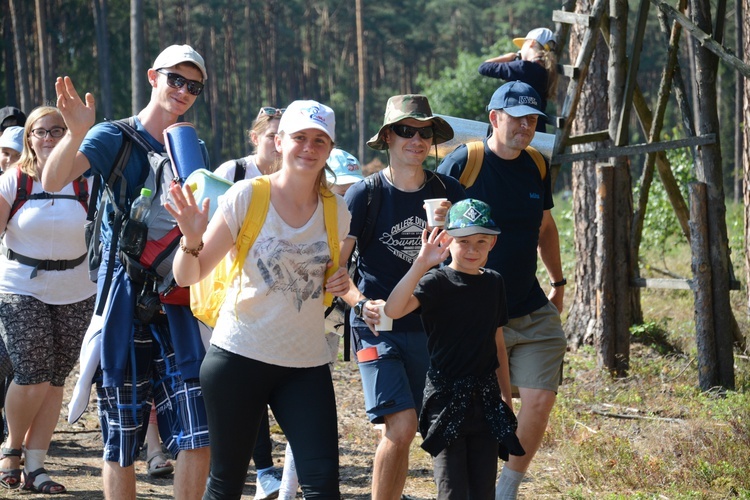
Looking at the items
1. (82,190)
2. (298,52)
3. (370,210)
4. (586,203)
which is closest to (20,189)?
(82,190)

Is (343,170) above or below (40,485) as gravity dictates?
above

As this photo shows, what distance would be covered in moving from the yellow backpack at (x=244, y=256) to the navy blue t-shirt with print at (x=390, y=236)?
1.95 ft

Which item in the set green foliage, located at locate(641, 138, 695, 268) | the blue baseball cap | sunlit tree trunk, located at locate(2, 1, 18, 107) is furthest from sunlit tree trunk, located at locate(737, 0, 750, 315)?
sunlit tree trunk, located at locate(2, 1, 18, 107)

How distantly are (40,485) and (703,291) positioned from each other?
511cm

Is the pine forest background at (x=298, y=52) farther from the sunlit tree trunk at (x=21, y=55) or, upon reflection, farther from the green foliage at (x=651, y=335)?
the green foliage at (x=651, y=335)

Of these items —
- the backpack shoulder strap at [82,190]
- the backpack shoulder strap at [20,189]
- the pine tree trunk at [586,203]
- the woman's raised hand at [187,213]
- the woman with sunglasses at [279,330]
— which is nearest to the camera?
the woman's raised hand at [187,213]

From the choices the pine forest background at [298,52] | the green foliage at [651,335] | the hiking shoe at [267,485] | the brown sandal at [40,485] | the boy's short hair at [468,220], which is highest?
the pine forest background at [298,52]

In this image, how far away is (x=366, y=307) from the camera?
13.8 feet

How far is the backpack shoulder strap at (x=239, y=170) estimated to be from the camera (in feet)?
16.6

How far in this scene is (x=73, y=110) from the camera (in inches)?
150

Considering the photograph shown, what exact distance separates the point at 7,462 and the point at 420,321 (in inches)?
112

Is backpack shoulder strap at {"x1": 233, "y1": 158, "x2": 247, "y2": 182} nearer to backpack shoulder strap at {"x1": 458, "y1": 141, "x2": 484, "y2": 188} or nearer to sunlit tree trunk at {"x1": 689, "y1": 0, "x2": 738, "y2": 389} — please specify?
backpack shoulder strap at {"x1": 458, "y1": 141, "x2": 484, "y2": 188}

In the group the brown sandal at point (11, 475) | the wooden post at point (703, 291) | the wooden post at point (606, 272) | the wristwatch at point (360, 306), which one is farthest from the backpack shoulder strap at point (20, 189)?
the wooden post at point (703, 291)

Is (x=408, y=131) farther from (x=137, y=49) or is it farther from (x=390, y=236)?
(x=137, y=49)
